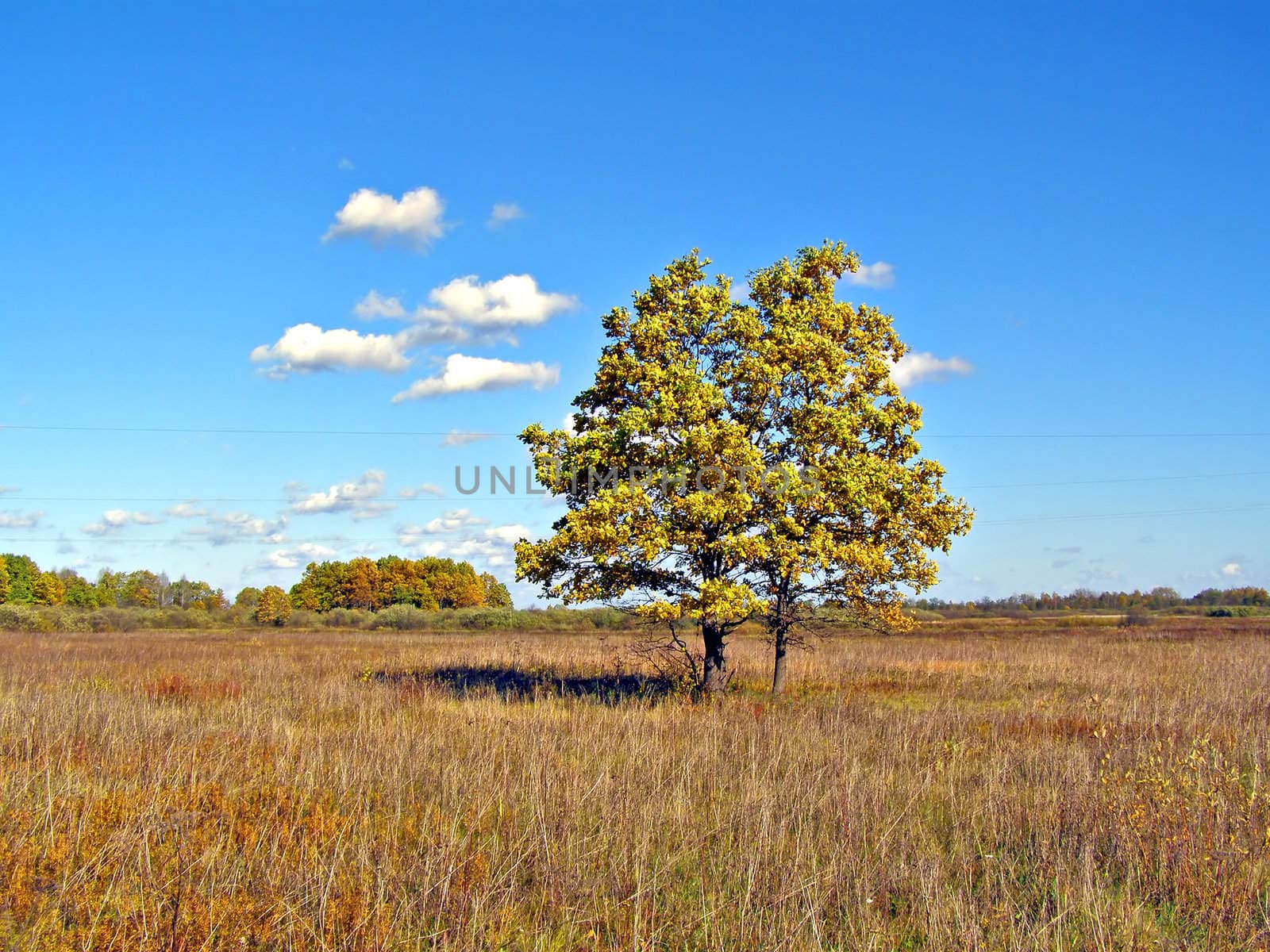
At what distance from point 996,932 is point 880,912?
78 centimetres

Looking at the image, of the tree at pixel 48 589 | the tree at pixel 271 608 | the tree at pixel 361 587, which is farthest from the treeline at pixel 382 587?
the tree at pixel 48 589

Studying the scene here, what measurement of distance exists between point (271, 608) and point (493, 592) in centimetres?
4481

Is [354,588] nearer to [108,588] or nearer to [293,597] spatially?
[293,597]

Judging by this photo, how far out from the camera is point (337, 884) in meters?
6.01

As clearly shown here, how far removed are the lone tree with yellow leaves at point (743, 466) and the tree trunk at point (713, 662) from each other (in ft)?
0.12

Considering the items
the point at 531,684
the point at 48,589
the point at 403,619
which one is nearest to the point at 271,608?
the point at 403,619

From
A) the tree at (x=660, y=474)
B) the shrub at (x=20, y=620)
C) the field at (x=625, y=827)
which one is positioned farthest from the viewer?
the shrub at (x=20, y=620)

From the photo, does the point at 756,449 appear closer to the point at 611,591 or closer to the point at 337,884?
the point at 611,591

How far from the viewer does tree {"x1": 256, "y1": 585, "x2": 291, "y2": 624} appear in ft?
272

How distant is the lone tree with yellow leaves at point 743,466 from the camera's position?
52.3ft

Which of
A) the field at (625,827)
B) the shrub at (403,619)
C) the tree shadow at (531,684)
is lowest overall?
the shrub at (403,619)

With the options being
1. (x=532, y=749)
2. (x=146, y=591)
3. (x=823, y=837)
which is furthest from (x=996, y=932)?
(x=146, y=591)

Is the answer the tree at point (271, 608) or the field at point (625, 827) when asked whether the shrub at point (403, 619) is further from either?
the field at point (625, 827)

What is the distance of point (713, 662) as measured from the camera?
710 inches
